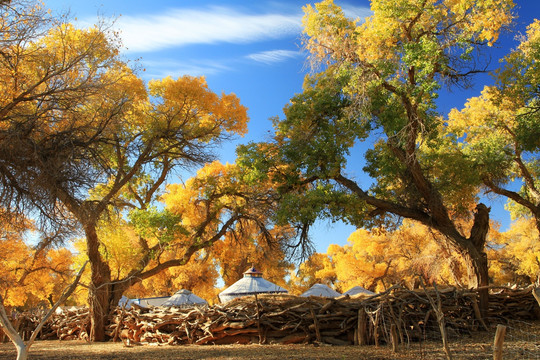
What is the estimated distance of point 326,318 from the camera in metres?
9.41

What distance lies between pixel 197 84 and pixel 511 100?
1009 cm

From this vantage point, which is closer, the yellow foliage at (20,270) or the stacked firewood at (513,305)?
the stacked firewood at (513,305)

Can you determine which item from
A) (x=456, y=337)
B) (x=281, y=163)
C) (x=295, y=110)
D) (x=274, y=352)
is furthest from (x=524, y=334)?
(x=295, y=110)

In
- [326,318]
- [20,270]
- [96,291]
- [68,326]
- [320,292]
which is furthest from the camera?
[20,270]

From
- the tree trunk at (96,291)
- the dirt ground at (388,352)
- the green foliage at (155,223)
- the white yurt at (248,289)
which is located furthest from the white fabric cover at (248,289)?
the dirt ground at (388,352)

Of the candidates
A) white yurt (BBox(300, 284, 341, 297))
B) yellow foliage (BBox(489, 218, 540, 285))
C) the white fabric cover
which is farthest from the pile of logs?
yellow foliage (BBox(489, 218, 540, 285))

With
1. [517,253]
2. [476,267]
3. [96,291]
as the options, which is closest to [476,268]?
[476,267]

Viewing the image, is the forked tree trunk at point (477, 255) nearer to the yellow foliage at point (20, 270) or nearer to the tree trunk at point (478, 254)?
the tree trunk at point (478, 254)

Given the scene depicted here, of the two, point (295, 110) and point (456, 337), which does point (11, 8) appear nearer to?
point (295, 110)

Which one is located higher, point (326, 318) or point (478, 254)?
point (478, 254)

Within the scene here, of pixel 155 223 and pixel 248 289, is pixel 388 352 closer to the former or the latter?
pixel 155 223

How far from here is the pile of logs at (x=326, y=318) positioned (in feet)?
29.6

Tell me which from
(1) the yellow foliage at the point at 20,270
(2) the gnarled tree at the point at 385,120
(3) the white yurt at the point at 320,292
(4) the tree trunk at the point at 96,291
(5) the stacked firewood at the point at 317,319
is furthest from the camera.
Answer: (1) the yellow foliage at the point at 20,270

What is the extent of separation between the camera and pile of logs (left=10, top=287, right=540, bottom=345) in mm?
9031
